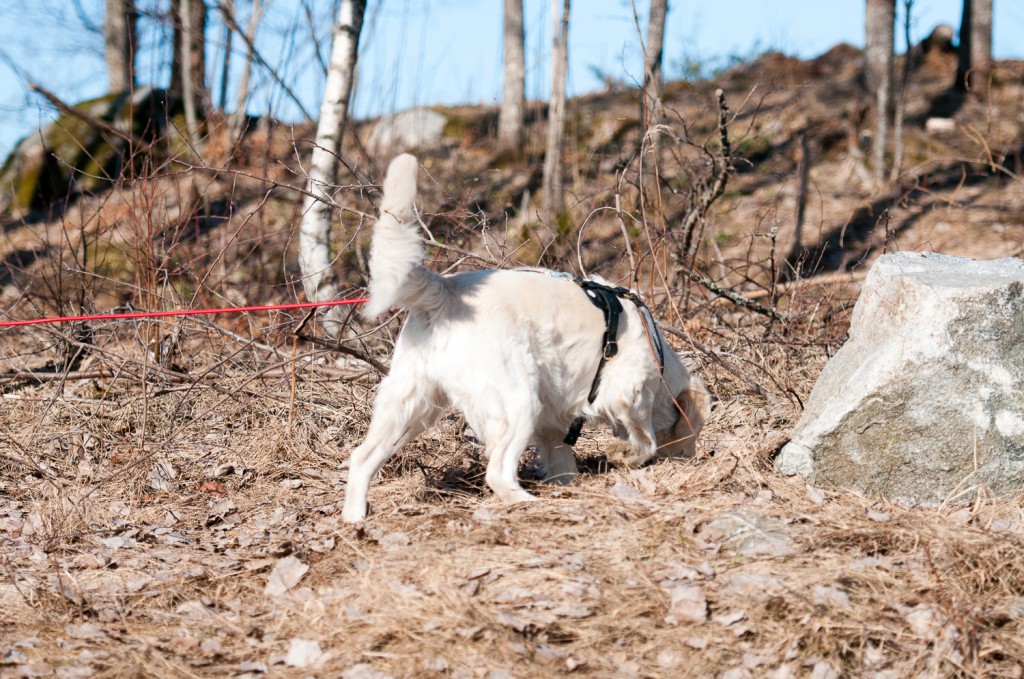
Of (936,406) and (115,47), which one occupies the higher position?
(115,47)

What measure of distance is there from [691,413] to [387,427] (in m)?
1.76

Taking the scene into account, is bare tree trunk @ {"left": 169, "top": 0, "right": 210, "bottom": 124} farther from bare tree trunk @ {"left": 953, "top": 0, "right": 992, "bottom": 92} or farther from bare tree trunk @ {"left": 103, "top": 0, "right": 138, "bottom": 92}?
bare tree trunk @ {"left": 953, "top": 0, "right": 992, "bottom": 92}

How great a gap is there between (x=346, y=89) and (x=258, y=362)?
297 centimetres

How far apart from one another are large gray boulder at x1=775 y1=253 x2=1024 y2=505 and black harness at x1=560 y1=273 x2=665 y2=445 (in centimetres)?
93

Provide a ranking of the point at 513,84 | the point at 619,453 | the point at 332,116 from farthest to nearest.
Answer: the point at 513,84 → the point at 332,116 → the point at 619,453

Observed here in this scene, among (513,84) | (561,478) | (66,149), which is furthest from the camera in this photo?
(513,84)

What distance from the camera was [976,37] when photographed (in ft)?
53.4

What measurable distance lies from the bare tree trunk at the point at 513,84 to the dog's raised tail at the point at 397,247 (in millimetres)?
12082

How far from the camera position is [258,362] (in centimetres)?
613

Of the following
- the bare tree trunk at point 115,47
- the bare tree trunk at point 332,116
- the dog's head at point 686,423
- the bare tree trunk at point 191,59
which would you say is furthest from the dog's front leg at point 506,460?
the bare tree trunk at point 115,47

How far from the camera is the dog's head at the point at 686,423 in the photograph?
4967 mm

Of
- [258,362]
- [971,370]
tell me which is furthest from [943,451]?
[258,362]

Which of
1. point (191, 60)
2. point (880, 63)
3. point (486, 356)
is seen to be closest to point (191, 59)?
point (191, 60)

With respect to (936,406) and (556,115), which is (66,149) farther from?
(936,406)
